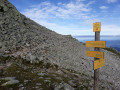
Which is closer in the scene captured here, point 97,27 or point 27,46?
point 97,27

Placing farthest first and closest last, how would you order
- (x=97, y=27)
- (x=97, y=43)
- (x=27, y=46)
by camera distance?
1. (x=27, y=46)
2. (x=97, y=27)
3. (x=97, y=43)

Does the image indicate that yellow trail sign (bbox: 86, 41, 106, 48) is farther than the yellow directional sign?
No

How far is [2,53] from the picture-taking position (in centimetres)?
1132

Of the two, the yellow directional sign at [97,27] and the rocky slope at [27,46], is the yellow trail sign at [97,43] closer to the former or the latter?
the yellow directional sign at [97,27]

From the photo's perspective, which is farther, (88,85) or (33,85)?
(88,85)

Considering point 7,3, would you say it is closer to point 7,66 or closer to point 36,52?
point 36,52

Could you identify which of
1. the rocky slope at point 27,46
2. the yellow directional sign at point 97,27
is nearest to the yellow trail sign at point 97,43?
the yellow directional sign at point 97,27

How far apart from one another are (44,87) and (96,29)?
4955mm

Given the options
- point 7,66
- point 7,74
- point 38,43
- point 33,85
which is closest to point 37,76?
point 33,85

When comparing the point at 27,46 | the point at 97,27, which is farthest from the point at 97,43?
the point at 27,46

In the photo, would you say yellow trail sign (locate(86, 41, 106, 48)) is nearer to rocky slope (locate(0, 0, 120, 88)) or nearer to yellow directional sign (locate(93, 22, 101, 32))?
yellow directional sign (locate(93, 22, 101, 32))

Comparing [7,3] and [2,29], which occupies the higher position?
[7,3]

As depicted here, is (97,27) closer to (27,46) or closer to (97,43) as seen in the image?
(97,43)

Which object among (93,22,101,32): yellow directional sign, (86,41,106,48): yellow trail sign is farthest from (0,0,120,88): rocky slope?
→ (93,22,101,32): yellow directional sign
